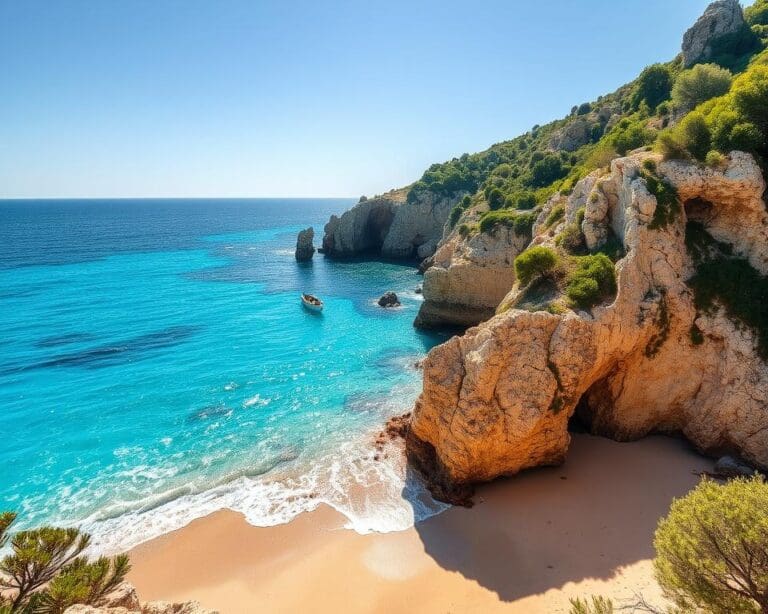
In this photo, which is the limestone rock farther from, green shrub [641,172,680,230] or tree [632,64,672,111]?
tree [632,64,672,111]

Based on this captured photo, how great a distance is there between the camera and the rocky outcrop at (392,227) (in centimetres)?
7562

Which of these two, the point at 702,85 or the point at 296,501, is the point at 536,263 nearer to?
the point at 296,501

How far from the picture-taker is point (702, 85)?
30406 millimetres

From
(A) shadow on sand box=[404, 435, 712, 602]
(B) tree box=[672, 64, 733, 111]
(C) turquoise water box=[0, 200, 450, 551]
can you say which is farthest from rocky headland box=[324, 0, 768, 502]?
(B) tree box=[672, 64, 733, 111]

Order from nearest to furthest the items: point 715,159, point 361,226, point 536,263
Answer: point 715,159 → point 536,263 → point 361,226

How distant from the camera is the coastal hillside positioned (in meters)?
16.4

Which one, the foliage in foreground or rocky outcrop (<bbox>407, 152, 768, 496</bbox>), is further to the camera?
rocky outcrop (<bbox>407, 152, 768, 496</bbox>)

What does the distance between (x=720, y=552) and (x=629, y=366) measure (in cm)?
Answer: 1112

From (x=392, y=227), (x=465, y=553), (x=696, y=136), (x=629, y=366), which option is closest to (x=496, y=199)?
(x=696, y=136)

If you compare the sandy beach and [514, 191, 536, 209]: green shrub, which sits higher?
[514, 191, 536, 209]: green shrub

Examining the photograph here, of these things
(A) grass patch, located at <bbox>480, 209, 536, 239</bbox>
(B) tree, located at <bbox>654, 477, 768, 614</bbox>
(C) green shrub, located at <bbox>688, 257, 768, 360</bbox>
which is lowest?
(B) tree, located at <bbox>654, 477, 768, 614</bbox>

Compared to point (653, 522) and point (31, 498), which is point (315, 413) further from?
point (653, 522)

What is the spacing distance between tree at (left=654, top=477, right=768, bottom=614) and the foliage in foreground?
446 inches

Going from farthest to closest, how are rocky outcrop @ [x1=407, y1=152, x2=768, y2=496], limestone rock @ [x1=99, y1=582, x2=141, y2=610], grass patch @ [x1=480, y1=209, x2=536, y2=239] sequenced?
grass patch @ [x1=480, y1=209, x2=536, y2=239]
rocky outcrop @ [x1=407, y1=152, x2=768, y2=496]
limestone rock @ [x1=99, y1=582, x2=141, y2=610]
